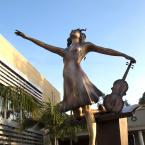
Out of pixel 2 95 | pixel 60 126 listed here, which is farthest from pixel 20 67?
pixel 2 95

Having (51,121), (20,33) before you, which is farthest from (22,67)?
(20,33)

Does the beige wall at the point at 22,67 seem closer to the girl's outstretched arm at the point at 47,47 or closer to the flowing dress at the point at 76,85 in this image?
the girl's outstretched arm at the point at 47,47

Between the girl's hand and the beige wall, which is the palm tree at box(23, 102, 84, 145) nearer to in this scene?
the beige wall

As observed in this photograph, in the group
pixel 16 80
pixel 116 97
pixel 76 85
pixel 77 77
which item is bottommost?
pixel 116 97

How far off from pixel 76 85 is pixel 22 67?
1765 cm

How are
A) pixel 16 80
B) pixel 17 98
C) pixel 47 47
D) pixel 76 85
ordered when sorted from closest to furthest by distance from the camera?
pixel 76 85, pixel 47 47, pixel 17 98, pixel 16 80

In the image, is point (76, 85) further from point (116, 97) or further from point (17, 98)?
point (17, 98)

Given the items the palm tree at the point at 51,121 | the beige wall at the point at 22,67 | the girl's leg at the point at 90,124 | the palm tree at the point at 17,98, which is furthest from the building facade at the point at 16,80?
the girl's leg at the point at 90,124

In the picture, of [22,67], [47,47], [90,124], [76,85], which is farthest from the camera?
[22,67]

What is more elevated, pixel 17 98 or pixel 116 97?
pixel 17 98

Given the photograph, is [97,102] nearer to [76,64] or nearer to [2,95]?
[76,64]

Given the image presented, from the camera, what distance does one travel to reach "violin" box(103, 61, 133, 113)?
498 cm

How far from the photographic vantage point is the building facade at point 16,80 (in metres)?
18.4

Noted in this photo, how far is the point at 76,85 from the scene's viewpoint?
4.89 metres
